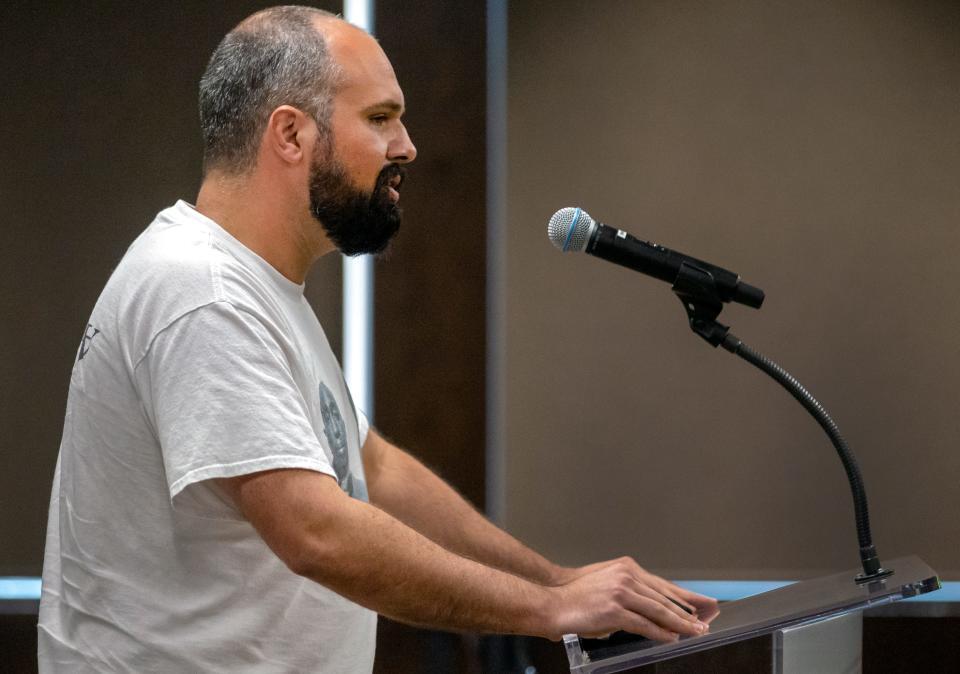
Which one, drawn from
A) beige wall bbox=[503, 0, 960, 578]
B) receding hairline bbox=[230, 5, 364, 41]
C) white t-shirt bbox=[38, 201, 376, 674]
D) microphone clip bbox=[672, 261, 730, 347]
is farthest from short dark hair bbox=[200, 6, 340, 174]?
beige wall bbox=[503, 0, 960, 578]

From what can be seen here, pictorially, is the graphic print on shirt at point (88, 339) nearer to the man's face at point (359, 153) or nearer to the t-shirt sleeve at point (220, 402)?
the t-shirt sleeve at point (220, 402)

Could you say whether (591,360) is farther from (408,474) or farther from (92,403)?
(92,403)

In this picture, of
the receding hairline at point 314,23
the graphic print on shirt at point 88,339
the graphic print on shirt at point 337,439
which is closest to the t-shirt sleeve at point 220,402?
the graphic print on shirt at point 88,339

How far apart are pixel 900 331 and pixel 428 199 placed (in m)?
1.21

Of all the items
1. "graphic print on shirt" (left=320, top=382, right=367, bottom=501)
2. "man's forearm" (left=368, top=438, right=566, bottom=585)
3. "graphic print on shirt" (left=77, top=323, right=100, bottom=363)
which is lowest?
"man's forearm" (left=368, top=438, right=566, bottom=585)

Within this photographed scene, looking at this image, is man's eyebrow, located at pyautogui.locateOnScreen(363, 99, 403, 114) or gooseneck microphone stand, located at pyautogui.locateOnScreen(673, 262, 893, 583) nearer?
gooseneck microphone stand, located at pyautogui.locateOnScreen(673, 262, 893, 583)

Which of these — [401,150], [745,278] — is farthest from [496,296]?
[401,150]

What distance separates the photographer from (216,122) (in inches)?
53.7

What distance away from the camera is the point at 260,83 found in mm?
1342

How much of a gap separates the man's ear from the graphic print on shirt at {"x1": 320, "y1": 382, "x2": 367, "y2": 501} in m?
0.29

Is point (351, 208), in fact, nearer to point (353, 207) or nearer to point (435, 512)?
point (353, 207)

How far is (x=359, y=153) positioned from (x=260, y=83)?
0.51 feet

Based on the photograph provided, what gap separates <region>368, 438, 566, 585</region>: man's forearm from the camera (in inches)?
62.4

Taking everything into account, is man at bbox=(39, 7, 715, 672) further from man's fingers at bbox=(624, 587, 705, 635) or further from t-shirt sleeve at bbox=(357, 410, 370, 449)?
t-shirt sleeve at bbox=(357, 410, 370, 449)
